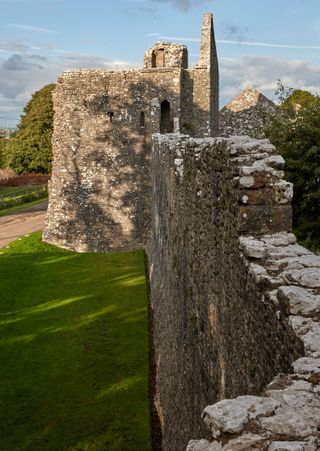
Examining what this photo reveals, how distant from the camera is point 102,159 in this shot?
26656 millimetres

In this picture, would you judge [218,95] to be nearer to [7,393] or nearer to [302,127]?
[302,127]

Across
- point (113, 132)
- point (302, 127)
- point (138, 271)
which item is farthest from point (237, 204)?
point (113, 132)

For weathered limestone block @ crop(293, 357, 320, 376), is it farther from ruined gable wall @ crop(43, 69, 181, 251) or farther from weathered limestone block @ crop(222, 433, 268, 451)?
ruined gable wall @ crop(43, 69, 181, 251)

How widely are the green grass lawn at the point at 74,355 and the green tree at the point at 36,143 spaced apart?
130ft

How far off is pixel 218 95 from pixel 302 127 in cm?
1653

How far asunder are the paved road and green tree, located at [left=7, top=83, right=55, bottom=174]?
21798 mm

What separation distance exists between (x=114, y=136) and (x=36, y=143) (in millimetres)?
39087

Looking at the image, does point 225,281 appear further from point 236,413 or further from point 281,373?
point 236,413

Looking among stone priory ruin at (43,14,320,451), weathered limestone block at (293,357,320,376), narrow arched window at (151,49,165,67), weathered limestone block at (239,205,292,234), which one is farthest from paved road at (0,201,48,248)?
weathered limestone block at (293,357,320,376)

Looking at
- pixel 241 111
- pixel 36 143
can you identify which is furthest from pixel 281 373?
pixel 36 143

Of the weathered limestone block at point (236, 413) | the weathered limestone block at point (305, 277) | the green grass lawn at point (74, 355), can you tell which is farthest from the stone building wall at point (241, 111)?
the weathered limestone block at point (236, 413)

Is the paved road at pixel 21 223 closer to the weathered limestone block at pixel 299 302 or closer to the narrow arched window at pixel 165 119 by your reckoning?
the narrow arched window at pixel 165 119

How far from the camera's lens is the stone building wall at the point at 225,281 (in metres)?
4.21

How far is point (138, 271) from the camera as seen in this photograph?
76.7ft
